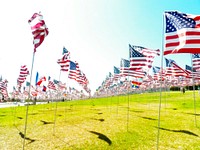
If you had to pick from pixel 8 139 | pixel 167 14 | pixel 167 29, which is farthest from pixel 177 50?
pixel 8 139

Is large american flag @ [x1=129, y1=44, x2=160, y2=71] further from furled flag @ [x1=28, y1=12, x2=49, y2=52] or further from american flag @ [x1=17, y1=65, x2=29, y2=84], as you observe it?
american flag @ [x1=17, y1=65, x2=29, y2=84]

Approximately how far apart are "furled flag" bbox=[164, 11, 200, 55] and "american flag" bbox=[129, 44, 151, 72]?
780cm

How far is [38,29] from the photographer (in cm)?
1377

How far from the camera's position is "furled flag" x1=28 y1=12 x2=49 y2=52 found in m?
13.7

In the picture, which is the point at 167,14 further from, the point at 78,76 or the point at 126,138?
the point at 78,76

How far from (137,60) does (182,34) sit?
846 cm

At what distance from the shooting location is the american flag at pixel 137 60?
67.7ft

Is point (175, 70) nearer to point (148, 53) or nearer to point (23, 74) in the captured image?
point (148, 53)

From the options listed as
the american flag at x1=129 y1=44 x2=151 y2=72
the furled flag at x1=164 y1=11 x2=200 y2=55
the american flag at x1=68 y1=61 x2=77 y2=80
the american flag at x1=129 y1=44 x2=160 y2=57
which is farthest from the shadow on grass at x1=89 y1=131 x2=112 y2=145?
the american flag at x1=129 y1=44 x2=160 y2=57

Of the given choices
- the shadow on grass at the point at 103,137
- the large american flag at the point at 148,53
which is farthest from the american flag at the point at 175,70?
the shadow on grass at the point at 103,137

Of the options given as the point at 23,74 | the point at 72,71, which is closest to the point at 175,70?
the point at 72,71

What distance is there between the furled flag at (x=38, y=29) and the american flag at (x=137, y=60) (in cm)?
961

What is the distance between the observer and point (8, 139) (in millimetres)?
17344

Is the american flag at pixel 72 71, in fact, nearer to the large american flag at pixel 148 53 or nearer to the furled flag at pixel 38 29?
the large american flag at pixel 148 53
